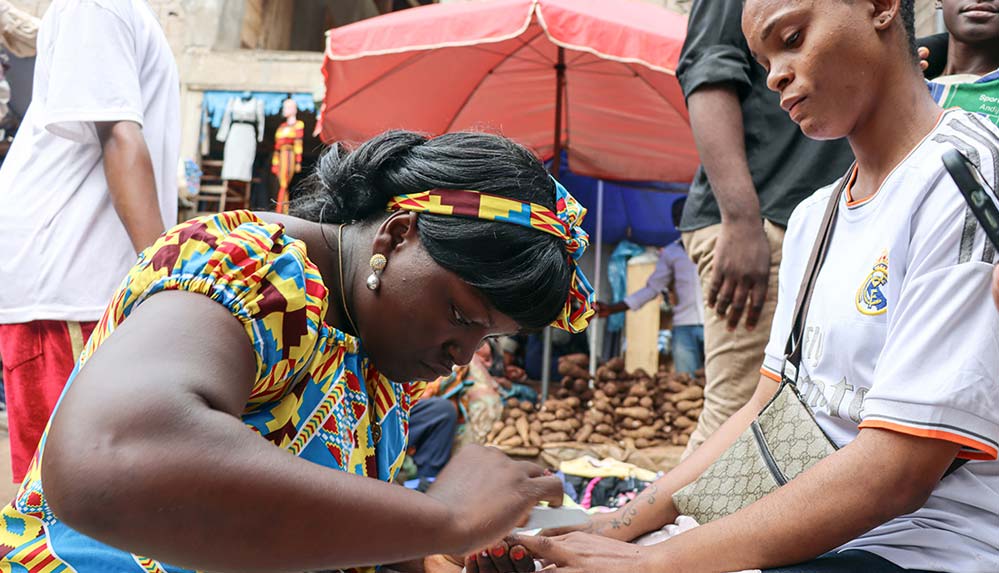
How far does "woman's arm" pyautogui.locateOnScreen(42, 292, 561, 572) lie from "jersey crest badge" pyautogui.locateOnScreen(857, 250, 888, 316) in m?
0.90

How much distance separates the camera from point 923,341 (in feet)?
4.14

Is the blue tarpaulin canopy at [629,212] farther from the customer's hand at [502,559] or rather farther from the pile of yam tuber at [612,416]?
the customer's hand at [502,559]

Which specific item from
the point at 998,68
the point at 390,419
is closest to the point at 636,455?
the point at 998,68

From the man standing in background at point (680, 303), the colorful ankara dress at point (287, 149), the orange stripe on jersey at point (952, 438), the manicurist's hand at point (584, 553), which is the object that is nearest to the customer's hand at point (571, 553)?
the manicurist's hand at point (584, 553)

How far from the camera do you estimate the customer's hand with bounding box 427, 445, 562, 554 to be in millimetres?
1001

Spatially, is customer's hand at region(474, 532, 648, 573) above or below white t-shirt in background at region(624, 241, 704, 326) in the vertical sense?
above

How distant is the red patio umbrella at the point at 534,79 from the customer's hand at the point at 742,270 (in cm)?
222

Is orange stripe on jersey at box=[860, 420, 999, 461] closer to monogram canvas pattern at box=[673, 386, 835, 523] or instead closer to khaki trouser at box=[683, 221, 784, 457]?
monogram canvas pattern at box=[673, 386, 835, 523]

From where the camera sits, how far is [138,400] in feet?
2.71

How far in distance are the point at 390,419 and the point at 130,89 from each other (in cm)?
117

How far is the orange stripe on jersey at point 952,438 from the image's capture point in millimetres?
1218

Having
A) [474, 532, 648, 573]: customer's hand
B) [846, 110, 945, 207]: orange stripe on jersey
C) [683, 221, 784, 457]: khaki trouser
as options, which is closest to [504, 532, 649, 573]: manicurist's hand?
[474, 532, 648, 573]: customer's hand

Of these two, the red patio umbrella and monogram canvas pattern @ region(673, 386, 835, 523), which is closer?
monogram canvas pattern @ region(673, 386, 835, 523)

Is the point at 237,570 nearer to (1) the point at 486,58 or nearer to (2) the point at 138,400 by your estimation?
(2) the point at 138,400
